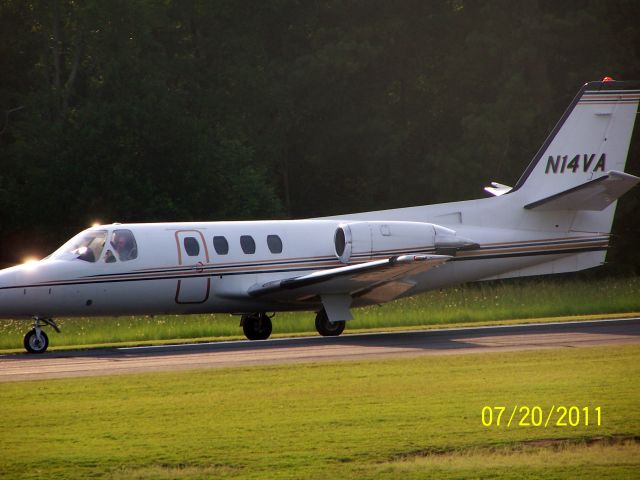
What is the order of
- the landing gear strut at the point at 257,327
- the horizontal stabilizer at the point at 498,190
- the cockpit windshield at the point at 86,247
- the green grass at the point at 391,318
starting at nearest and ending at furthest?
the cockpit windshield at the point at 86,247 → the landing gear strut at the point at 257,327 → the green grass at the point at 391,318 → the horizontal stabilizer at the point at 498,190

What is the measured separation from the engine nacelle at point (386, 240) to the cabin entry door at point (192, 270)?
121 inches

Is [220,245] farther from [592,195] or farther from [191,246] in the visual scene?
[592,195]

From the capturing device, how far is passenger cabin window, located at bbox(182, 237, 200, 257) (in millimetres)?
24828

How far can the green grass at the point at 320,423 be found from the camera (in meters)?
11.2

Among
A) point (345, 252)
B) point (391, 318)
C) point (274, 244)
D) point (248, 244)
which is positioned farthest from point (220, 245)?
point (391, 318)

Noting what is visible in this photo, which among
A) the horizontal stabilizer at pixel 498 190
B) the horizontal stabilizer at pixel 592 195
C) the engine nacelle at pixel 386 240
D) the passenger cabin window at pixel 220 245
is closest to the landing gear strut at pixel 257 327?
the passenger cabin window at pixel 220 245

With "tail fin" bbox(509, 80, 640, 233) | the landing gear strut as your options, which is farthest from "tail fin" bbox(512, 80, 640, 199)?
the landing gear strut

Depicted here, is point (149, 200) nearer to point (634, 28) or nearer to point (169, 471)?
point (634, 28)

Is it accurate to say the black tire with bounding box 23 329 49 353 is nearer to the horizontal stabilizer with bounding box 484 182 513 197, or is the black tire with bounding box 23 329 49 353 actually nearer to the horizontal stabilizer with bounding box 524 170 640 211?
the horizontal stabilizer with bounding box 524 170 640 211

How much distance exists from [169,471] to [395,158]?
2252 inches

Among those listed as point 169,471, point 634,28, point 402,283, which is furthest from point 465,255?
point 634,28

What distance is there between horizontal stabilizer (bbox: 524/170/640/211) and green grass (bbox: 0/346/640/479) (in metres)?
8.98
